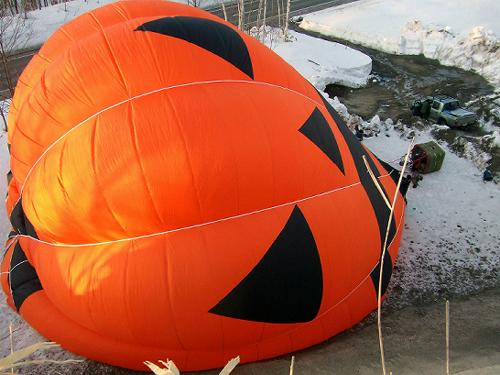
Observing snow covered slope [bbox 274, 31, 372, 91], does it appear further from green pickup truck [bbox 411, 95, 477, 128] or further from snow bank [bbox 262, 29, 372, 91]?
green pickup truck [bbox 411, 95, 477, 128]

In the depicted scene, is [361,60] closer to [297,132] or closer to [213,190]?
[297,132]

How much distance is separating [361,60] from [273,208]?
1277 cm

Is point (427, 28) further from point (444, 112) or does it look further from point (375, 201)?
point (375, 201)

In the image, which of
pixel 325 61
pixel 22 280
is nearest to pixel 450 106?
pixel 325 61

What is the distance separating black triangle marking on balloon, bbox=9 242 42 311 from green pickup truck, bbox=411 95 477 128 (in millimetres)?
11260

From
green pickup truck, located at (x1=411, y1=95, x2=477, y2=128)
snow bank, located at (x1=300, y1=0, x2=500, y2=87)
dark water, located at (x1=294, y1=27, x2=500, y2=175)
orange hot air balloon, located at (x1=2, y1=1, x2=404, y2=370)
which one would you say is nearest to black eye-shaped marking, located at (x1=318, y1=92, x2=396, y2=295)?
orange hot air balloon, located at (x1=2, y1=1, x2=404, y2=370)

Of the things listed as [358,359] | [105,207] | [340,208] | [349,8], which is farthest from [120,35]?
[349,8]

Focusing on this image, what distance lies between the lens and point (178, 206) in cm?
560

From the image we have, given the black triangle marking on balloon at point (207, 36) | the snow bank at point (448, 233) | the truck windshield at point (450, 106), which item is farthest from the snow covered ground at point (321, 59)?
the black triangle marking on balloon at point (207, 36)

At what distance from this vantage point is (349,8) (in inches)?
927

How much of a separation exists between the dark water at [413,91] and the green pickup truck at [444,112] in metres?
0.23

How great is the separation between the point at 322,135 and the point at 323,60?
36.2 ft

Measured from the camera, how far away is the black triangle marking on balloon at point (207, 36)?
6344 mm

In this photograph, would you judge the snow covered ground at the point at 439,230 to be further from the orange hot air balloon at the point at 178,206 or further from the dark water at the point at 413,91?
the orange hot air balloon at the point at 178,206
